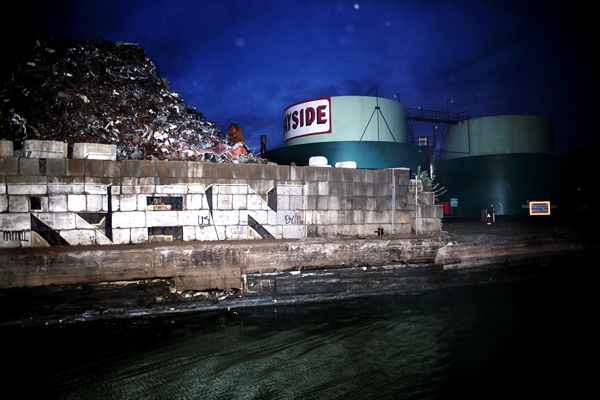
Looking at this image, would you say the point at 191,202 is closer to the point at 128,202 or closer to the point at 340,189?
the point at 128,202

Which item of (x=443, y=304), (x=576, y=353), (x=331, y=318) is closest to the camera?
(x=576, y=353)

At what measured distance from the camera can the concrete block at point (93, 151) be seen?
867 cm

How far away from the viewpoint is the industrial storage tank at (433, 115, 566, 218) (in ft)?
92.6

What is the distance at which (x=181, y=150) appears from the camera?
10633 millimetres

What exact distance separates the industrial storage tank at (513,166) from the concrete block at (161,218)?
29505 mm

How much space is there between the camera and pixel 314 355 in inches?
265

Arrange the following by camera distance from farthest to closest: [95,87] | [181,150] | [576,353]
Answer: [95,87] → [181,150] → [576,353]

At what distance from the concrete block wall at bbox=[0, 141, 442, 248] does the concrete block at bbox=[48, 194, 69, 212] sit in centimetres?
2

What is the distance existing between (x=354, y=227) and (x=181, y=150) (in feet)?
22.5

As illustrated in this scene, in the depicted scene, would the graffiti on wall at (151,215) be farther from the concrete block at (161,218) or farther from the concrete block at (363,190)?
the concrete block at (363,190)

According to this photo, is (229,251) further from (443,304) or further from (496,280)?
(496,280)

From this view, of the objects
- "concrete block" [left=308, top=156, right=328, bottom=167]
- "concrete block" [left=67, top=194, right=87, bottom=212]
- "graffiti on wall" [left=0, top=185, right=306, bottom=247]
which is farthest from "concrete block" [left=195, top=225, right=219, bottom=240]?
"concrete block" [left=308, top=156, right=328, bottom=167]

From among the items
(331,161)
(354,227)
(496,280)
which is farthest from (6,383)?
(331,161)

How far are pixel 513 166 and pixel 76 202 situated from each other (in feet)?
110
